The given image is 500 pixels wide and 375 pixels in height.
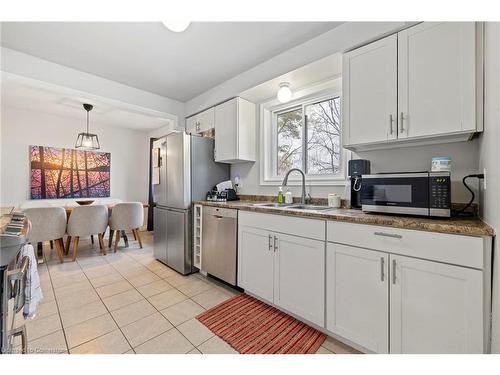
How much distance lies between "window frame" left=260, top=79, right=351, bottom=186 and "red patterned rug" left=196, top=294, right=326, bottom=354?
4.23ft

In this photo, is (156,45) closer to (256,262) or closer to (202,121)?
(202,121)

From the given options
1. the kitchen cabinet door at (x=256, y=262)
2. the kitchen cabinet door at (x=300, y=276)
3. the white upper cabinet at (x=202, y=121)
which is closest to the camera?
the kitchen cabinet door at (x=300, y=276)

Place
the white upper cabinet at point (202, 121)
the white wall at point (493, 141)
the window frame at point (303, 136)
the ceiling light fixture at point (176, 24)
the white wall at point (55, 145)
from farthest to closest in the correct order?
the white wall at point (55, 145)
the white upper cabinet at point (202, 121)
the window frame at point (303, 136)
the ceiling light fixture at point (176, 24)
the white wall at point (493, 141)

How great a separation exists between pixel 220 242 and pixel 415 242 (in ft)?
5.65

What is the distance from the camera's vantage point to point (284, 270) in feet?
5.73

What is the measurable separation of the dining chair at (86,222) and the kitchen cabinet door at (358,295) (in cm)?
343

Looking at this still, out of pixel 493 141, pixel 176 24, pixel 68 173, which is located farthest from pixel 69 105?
pixel 493 141

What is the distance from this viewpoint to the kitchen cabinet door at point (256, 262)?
186cm

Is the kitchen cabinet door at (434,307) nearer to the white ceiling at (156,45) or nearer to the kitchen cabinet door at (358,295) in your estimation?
the kitchen cabinet door at (358,295)

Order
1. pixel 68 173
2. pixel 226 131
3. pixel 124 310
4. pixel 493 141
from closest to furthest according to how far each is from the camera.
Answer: pixel 493 141, pixel 124 310, pixel 226 131, pixel 68 173

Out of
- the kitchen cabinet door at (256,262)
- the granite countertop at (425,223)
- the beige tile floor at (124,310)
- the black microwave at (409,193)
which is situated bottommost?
the beige tile floor at (124,310)

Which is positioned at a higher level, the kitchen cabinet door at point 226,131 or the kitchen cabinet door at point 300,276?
the kitchen cabinet door at point 226,131

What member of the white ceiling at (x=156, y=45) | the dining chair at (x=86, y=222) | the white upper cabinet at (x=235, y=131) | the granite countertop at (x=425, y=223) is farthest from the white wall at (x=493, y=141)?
the dining chair at (x=86, y=222)
